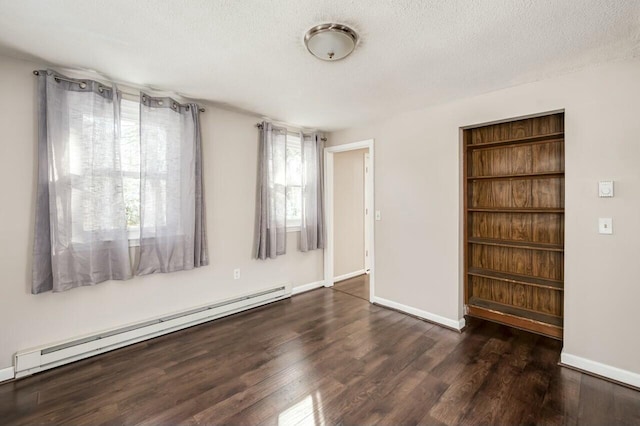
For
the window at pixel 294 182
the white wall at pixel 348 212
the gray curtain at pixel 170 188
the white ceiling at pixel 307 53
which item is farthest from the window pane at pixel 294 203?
the white ceiling at pixel 307 53

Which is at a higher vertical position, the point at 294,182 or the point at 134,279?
the point at 294,182

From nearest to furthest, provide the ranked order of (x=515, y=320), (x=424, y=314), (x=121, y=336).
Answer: (x=121, y=336) → (x=515, y=320) → (x=424, y=314)

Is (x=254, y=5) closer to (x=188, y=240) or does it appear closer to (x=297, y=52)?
(x=297, y=52)

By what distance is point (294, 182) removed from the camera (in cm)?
404

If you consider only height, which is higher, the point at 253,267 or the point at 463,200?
the point at 463,200

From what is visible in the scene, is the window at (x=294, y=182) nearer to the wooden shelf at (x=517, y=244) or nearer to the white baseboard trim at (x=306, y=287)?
the white baseboard trim at (x=306, y=287)

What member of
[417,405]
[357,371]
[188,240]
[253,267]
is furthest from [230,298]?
[417,405]

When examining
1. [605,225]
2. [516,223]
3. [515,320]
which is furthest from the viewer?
[516,223]

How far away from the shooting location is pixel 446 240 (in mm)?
3088

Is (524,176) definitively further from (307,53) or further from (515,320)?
(307,53)

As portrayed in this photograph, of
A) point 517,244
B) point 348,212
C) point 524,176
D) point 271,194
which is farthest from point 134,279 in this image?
point 524,176

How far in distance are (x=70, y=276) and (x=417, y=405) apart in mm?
2749

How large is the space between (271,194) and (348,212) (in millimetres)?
1695

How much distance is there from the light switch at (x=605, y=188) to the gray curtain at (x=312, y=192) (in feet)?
9.72
